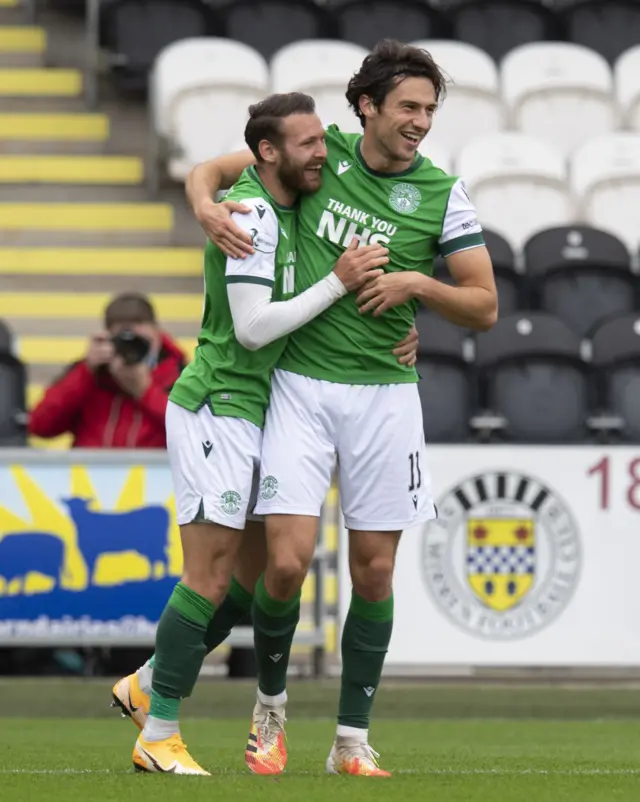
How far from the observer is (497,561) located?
28.8ft

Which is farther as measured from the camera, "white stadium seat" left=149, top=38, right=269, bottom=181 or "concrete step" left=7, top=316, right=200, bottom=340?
"white stadium seat" left=149, top=38, right=269, bottom=181

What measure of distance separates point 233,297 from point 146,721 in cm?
115

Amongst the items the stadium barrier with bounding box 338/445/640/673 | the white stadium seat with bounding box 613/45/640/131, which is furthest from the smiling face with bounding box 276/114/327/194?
the white stadium seat with bounding box 613/45/640/131

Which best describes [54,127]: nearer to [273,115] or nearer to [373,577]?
[273,115]

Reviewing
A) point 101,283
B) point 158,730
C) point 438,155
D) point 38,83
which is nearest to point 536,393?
point 438,155

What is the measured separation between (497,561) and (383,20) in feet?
20.5

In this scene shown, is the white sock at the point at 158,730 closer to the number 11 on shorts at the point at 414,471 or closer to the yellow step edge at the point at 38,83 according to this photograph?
the number 11 on shorts at the point at 414,471

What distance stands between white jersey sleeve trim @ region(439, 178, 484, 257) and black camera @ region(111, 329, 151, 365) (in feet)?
10.9

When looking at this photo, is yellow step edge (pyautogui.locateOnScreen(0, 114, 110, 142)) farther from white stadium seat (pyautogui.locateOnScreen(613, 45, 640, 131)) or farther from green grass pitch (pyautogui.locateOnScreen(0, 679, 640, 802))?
green grass pitch (pyautogui.locateOnScreen(0, 679, 640, 802))

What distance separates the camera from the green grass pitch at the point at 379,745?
14.2ft

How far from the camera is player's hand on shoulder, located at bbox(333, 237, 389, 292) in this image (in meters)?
4.84

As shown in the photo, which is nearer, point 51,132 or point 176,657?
point 176,657

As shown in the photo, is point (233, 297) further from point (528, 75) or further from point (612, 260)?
point (528, 75)

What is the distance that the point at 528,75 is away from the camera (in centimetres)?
1358
